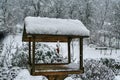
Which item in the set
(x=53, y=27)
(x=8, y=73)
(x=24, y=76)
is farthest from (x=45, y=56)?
(x=53, y=27)

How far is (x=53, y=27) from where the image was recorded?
232 inches

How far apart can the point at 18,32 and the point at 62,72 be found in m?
35.4

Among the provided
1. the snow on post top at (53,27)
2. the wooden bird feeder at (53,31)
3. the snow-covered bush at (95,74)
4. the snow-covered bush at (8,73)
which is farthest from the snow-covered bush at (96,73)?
the snow on post top at (53,27)

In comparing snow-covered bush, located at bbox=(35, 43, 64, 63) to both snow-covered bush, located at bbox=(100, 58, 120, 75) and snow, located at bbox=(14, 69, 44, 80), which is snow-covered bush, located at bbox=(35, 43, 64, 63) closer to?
snow, located at bbox=(14, 69, 44, 80)

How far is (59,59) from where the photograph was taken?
13.5m

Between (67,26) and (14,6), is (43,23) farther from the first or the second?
(14,6)

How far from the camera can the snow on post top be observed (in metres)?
5.69

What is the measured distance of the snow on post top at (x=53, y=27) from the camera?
5688mm

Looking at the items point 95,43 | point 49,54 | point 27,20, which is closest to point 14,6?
point 95,43

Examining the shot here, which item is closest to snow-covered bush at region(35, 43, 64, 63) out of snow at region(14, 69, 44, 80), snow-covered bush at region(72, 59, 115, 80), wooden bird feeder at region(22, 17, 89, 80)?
snow at region(14, 69, 44, 80)

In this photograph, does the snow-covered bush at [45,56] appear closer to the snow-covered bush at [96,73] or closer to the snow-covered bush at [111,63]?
the snow-covered bush at [96,73]

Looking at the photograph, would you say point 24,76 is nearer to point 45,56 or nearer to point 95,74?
point 45,56

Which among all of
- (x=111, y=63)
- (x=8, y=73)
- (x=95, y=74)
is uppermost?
(x=8, y=73)

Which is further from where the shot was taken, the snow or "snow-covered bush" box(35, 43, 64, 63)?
"snow-covered bush" box(35, 43, 64, 63)
